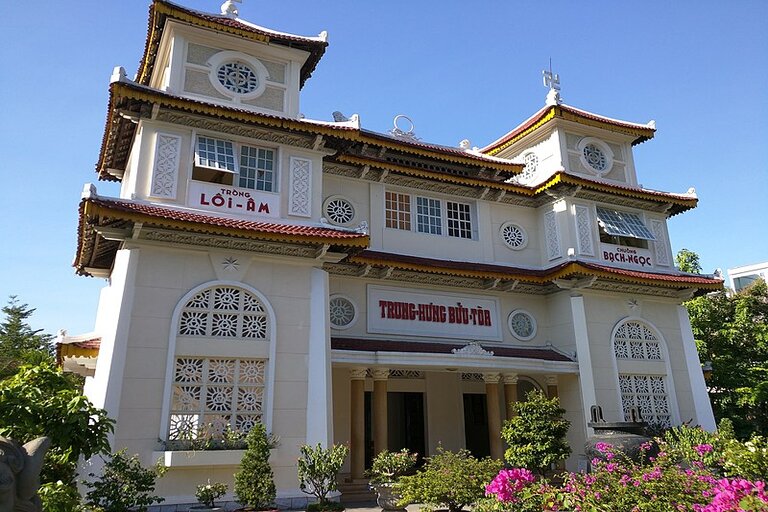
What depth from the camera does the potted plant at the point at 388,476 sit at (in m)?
9.19

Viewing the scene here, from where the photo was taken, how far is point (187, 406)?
31.4ft

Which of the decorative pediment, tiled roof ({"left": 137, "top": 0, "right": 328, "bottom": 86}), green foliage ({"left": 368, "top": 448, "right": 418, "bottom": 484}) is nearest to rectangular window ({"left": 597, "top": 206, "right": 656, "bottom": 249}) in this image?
the decorative pediment

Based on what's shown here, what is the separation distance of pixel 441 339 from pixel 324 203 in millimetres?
4523

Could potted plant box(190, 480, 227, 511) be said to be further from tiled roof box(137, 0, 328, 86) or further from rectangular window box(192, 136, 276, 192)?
tiled roof box(137, 0, 328, 86)

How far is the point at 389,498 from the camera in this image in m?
9.23

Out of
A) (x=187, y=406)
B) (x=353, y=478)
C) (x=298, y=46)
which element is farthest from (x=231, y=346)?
(x=298, y=46)

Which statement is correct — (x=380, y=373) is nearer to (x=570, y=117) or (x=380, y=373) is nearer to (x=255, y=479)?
(x=255, y=479)

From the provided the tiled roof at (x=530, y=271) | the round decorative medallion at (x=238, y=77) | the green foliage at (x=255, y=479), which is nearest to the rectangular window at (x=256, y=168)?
the round decorative medallion at (x=238, y=77)

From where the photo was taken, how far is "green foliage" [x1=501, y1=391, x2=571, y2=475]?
10.9 metres

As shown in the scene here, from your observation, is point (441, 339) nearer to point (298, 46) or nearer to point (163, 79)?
point (298, 46)

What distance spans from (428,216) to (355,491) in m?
7.18

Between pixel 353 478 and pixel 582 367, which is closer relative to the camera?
pixel 353 478

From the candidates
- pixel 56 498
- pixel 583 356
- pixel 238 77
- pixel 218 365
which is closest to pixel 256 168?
pixel 238 77

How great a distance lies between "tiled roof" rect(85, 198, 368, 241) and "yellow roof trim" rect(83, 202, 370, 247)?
0.02 meters
